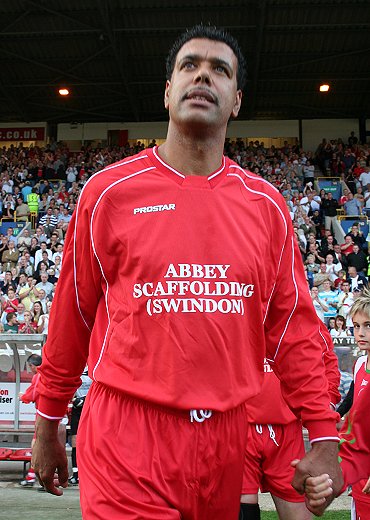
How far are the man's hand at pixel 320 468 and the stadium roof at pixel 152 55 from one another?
1887 centimetres

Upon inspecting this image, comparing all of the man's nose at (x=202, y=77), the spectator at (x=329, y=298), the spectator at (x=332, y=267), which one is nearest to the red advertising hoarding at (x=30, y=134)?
→ the spectator at (x=332, y=267)

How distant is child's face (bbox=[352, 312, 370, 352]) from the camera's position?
4.42 m

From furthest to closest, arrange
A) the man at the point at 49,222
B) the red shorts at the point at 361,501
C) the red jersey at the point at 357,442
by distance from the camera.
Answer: the man at the point at 49,222 → the red shorts at the point at 361,501 → the red jersey at the point at 357,442

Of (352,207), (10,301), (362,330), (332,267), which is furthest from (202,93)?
(352,207)

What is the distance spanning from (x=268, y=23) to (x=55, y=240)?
9.86 metres

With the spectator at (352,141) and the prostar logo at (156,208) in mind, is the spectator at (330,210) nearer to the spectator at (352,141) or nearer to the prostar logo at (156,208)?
the spectator at (352,141)

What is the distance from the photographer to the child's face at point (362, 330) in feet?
14.5

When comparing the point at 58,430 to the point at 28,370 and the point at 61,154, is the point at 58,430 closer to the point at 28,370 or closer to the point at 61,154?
the point at 28,370

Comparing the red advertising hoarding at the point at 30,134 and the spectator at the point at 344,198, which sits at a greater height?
the red advertising hoarding at the point at 30,134

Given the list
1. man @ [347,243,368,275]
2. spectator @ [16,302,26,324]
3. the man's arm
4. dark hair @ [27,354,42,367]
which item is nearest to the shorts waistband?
the man's arm

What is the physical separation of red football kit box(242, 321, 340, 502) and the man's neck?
7.40 ft

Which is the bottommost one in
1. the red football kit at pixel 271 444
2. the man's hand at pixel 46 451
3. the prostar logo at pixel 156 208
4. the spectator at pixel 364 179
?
the red football kit at pixel 271 444

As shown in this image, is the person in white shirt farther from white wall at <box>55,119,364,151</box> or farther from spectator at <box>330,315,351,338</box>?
spectator at <box>330,315,351,338</box>

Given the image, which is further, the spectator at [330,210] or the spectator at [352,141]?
the spectator at [352,141]
